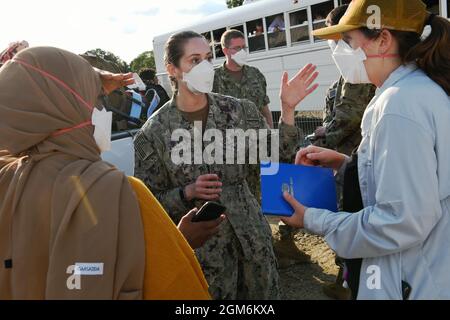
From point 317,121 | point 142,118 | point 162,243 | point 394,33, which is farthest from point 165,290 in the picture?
point 317,121

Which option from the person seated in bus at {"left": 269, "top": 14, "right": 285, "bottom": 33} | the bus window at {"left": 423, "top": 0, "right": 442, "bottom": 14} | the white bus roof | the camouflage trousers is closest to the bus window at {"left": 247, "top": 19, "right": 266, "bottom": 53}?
the white bus roof

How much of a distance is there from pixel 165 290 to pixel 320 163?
1103mm

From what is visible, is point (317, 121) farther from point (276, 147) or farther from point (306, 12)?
point (276, 147)

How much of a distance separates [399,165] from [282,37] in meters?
9.45

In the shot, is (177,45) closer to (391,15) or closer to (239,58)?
(391,15)

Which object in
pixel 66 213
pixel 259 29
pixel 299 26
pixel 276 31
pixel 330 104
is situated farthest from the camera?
pixel 259 29

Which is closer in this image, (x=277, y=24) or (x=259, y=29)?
(x=277, y=24)

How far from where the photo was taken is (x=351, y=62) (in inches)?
72.8

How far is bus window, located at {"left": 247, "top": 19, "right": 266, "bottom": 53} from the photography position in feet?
35.4

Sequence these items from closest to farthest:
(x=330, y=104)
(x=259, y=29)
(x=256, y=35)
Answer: (x=330, y=104) → (x=259, y=29) → (x=256, y=35)

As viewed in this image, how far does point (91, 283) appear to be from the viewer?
50.5 inches

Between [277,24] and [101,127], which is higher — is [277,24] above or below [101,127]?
above

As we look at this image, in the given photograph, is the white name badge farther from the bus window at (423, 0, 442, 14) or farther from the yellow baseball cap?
the bus window at (423, 0, 442, 14)

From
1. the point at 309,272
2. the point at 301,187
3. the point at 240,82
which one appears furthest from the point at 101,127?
the point at 240,82
